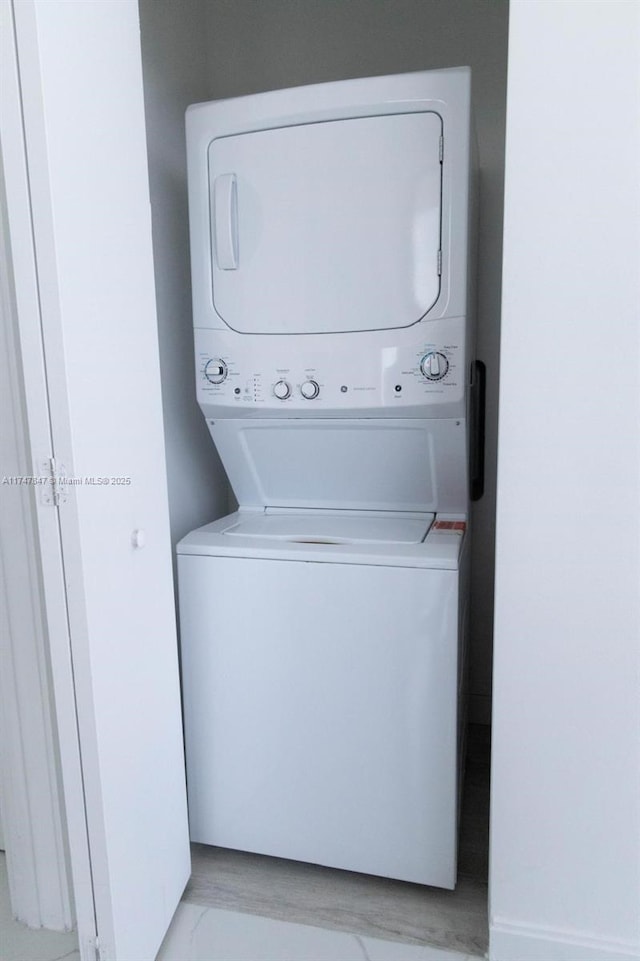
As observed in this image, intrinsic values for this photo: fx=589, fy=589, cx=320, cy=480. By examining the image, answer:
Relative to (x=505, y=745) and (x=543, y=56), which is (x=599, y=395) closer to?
(x=543, y=56)

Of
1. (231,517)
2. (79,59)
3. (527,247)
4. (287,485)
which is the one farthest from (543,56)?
(231,517)

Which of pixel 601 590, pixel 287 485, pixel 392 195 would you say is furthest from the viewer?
pixel 287 485

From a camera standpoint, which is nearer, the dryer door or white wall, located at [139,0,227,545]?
the dryer door

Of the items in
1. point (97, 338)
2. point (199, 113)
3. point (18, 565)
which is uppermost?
point (199, 113)

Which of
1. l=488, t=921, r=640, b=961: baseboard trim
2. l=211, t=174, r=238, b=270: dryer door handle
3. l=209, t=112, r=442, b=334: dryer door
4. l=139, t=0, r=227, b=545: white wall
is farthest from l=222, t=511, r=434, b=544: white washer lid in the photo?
l=488, t=921, r=640, b=961: baseboard trim

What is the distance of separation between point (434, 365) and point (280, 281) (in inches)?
18.6

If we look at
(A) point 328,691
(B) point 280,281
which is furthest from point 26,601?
(B) point 280,281

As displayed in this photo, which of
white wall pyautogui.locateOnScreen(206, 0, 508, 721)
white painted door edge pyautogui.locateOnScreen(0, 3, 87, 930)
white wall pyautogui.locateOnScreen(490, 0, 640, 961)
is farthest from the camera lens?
white wall pyautogui.locateOnScreen(206, 0, 508, 721)

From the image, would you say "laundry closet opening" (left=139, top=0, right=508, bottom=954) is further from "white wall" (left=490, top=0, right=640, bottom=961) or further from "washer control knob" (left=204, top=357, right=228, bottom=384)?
"white wall" (left=490, top=0, right=640, bottom=961)

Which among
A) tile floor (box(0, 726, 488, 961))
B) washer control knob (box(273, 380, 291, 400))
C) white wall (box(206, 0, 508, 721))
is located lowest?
tile floor (box(0, 726, 488, 961))

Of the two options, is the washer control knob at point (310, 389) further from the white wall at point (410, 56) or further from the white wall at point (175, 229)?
the white wall at point (410, 56)

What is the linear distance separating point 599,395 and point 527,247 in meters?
0.33

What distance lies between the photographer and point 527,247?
3.88 ft

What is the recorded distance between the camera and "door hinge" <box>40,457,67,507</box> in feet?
3.52
